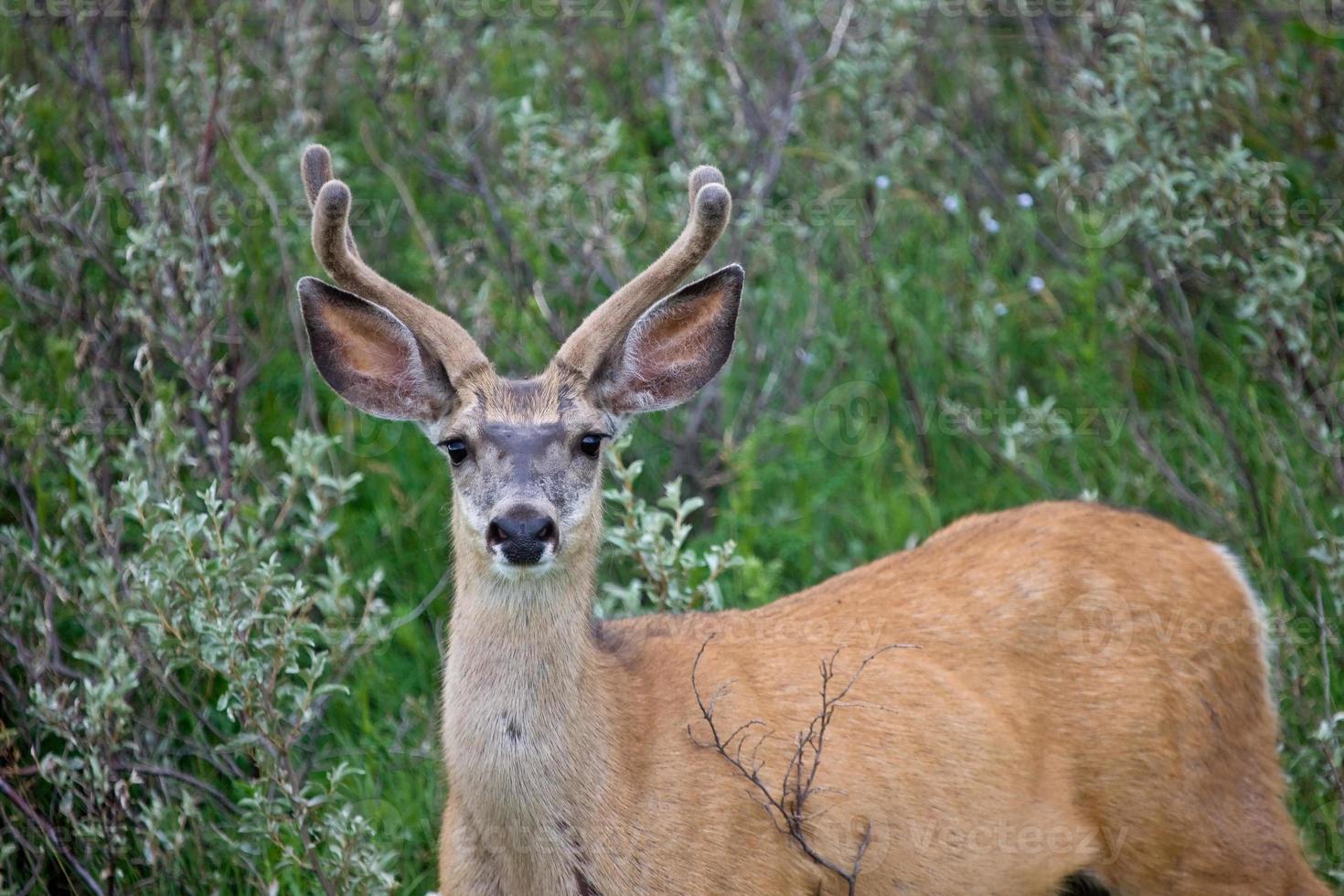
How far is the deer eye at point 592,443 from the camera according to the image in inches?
162

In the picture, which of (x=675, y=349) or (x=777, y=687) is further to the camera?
(x=675, y=349)

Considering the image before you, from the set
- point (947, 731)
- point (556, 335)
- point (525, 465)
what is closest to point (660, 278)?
point (525, 465)

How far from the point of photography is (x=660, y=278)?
4.15m

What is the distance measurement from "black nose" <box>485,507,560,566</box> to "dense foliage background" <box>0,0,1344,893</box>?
85 centimetres

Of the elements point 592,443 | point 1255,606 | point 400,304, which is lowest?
point 1255,606

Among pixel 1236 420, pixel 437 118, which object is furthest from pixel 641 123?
pixel 1236 420

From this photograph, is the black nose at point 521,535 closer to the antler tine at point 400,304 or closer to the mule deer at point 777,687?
the mule deer at point 777,687

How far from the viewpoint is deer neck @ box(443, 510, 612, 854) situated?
12.6 feet

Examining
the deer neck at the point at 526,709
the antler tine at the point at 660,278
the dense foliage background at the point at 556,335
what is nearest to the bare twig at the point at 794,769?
the deer neck at the point at 526,709

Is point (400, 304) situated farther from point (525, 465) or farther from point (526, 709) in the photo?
point (526, 709)

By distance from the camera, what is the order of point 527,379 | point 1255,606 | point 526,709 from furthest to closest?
point 1255,606, point 527,379, point 526,709

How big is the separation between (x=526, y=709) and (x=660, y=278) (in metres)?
1.13

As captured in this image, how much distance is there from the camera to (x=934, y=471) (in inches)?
251

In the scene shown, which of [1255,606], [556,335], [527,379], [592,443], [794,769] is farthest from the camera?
[556,335]
